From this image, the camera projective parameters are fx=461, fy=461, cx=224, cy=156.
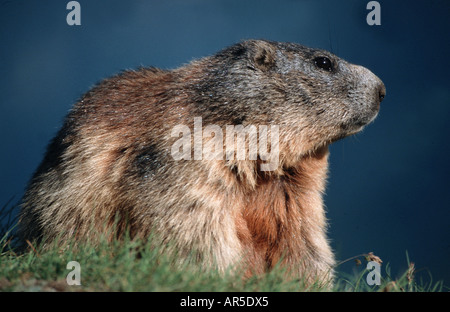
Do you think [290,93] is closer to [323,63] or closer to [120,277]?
[323,63]

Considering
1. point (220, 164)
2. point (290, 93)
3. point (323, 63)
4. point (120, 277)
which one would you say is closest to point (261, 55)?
point (290, 93)

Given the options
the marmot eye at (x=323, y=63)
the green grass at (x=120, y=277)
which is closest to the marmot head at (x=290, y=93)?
the marmot eye at (x=323, y=63)

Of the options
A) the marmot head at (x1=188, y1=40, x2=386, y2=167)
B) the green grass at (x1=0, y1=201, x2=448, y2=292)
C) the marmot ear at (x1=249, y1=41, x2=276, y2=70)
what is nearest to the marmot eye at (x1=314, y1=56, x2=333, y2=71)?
the marmot head at (x1=188, y1=40, x2=386, y2=167)

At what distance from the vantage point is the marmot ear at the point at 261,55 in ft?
16.6

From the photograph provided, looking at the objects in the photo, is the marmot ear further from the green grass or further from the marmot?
the green grass

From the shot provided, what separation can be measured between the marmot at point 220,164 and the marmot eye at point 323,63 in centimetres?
1

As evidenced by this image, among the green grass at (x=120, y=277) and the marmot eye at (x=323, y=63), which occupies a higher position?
the marmot eye at (x=323, y=63)

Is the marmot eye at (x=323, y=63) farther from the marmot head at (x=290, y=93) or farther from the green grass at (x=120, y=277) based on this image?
the green grass at (x=120, y=277)

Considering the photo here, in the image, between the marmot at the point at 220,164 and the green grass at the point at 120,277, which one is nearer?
the green grass at the point at 120,277

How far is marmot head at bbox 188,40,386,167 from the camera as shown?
482 centimetres

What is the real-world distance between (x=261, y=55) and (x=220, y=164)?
1381mm

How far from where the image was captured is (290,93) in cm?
498
